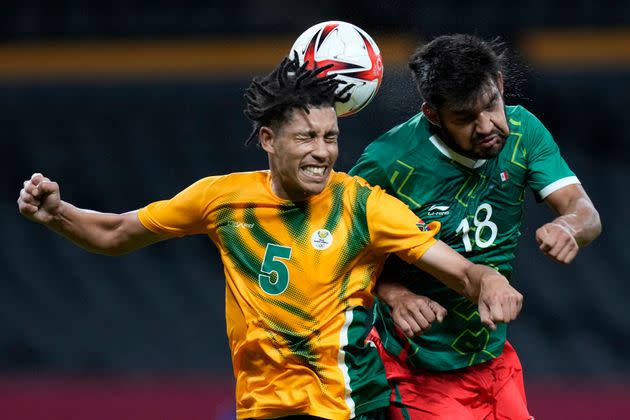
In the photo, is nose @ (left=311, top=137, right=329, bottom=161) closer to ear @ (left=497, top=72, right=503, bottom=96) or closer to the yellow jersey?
the yellow jersey

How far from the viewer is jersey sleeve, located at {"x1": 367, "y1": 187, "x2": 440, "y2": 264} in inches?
146

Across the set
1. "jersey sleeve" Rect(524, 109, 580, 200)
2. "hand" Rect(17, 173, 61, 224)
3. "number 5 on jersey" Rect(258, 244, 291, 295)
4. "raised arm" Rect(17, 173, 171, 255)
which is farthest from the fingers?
"hand" Rect(17, 173, 61, 224)

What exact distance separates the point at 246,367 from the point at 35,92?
8580 mm

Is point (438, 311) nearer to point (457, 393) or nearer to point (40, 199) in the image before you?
point (457, 393)

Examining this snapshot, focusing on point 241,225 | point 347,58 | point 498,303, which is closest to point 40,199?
point 241,225

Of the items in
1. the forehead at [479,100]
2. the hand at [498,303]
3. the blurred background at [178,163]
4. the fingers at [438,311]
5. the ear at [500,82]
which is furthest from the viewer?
the blurred background at [178,163]

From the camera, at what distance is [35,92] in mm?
11805

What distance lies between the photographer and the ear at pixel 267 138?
3.87 meters

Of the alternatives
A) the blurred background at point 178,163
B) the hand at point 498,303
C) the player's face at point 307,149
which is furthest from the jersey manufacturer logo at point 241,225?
the blurred background at point 178,163

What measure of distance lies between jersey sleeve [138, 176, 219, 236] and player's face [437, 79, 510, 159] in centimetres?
84

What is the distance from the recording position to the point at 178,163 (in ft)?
37.7

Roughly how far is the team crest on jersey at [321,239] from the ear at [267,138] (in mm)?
322

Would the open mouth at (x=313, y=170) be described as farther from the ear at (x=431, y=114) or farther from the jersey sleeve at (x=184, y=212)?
the ear at (x=431, y=114)

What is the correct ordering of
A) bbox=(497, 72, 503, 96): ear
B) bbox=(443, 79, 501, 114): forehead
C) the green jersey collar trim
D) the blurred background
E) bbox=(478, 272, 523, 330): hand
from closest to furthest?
bbox=(478, 272, 523, 330): hand < bbox=(443, 79, 501, 114): forehead < bbox=(497, 72, 503, 96): ear < the green jersey collar trim < the blurred background
